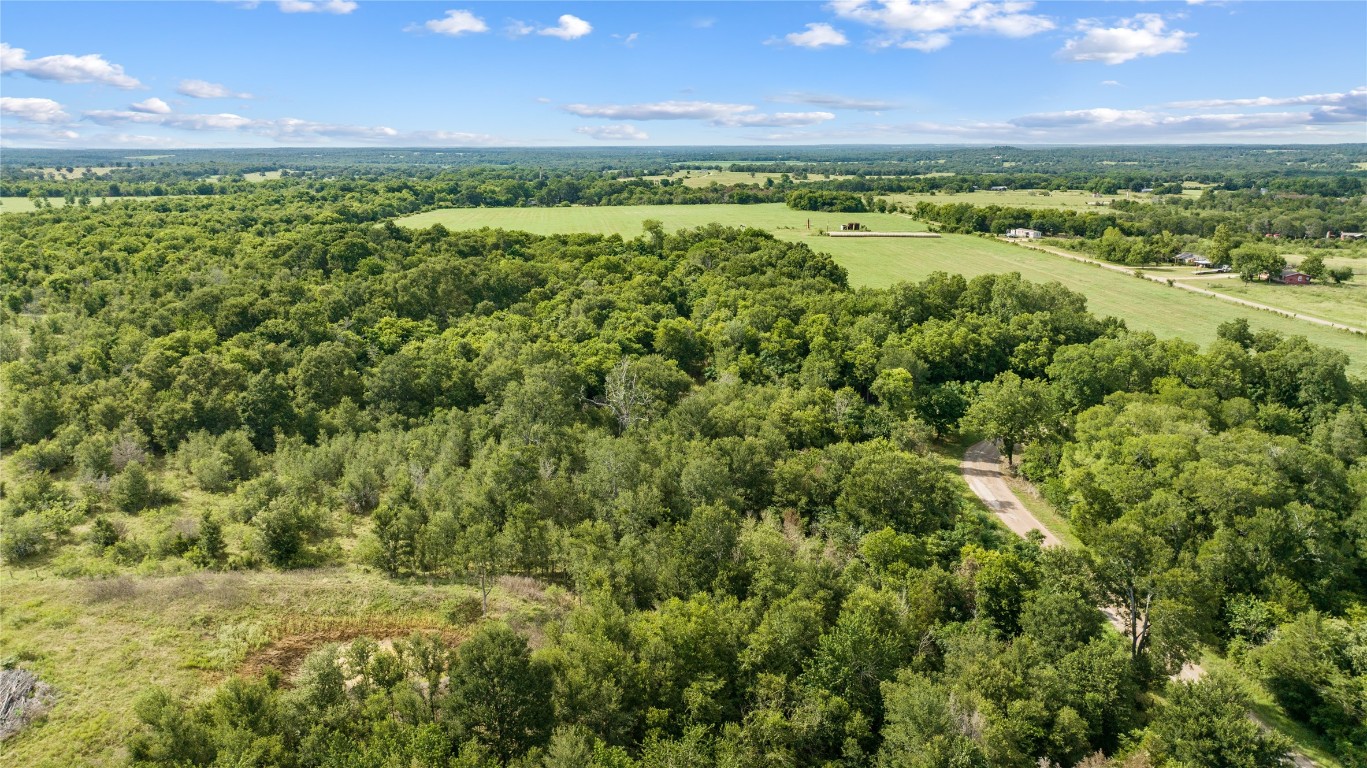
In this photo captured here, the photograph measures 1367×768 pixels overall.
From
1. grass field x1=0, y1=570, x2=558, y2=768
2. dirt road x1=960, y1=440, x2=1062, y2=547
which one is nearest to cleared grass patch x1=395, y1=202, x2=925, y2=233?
dirt road x1=960, y1=440, x2=1062, y2=547

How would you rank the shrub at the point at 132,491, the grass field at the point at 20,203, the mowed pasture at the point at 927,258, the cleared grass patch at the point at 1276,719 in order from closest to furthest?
the cleared grass patch at the point at 1276,719 < the shrub at the point at 132,491 < the mowed pasture at the point at 927,258 < the grass field at the point at 20,203

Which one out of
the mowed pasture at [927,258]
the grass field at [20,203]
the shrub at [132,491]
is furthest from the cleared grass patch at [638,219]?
the shrub at [132,491]

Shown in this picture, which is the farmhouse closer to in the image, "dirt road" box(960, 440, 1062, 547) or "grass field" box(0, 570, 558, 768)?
"dirt road" box(960, 440, 1062, 547)

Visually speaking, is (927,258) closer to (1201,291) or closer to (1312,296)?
(1201,291)

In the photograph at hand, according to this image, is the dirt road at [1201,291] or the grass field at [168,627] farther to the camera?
the dirt road at [1201,291]

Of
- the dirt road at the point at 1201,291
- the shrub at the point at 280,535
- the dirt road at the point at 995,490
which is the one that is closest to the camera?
the shrub at the point at 280,535

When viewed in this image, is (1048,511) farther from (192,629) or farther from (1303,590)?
(192,629)

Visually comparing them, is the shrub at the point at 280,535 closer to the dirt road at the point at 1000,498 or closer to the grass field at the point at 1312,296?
the dirt road at the point at 1000,498
